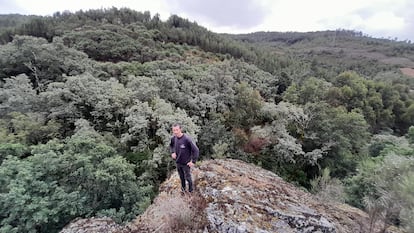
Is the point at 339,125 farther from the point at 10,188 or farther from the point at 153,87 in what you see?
the point at 10,188

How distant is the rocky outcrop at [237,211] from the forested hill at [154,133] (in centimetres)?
154

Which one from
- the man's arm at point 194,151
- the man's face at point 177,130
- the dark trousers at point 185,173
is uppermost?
the man's face at point 177,130

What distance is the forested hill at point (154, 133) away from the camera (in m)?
10.6

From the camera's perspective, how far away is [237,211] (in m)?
6.12

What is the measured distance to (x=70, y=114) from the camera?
17.5m

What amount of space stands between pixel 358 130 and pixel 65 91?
22219mm

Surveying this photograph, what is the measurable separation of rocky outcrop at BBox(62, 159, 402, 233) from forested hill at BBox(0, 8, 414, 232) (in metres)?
1.54

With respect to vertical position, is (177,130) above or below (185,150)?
above

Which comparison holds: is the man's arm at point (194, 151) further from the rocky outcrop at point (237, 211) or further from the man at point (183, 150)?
the rocky outcrop at point (237, 211)

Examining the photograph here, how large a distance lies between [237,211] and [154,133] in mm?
12774

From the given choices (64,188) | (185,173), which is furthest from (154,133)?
(185,173)

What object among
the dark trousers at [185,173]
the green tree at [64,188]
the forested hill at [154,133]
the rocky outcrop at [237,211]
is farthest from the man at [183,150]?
the green tree at [64,188]

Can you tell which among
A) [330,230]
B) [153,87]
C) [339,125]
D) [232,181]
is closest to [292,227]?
[330,230]

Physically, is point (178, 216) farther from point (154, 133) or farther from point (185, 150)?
point (154, 133)
